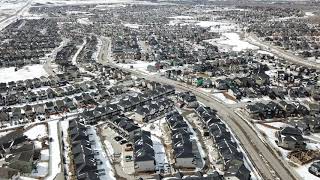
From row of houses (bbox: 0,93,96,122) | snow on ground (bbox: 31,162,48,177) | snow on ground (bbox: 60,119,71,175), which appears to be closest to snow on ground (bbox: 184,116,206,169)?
snow on ground (bbox: 60,119,71,175)

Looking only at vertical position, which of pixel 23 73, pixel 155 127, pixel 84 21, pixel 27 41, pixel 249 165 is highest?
pixel 84 21

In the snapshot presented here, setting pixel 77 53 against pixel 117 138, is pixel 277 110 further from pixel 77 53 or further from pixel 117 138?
pixel 77 53

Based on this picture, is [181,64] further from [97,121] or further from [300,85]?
[97,121]

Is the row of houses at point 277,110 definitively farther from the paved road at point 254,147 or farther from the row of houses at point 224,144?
the row of houses at point 224,144

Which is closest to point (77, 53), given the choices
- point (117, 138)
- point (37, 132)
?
point (37, 132)

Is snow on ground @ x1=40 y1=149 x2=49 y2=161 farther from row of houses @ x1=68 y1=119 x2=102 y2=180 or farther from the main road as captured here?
the main road

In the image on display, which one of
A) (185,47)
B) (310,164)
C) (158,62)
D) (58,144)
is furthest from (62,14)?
(310,164)
